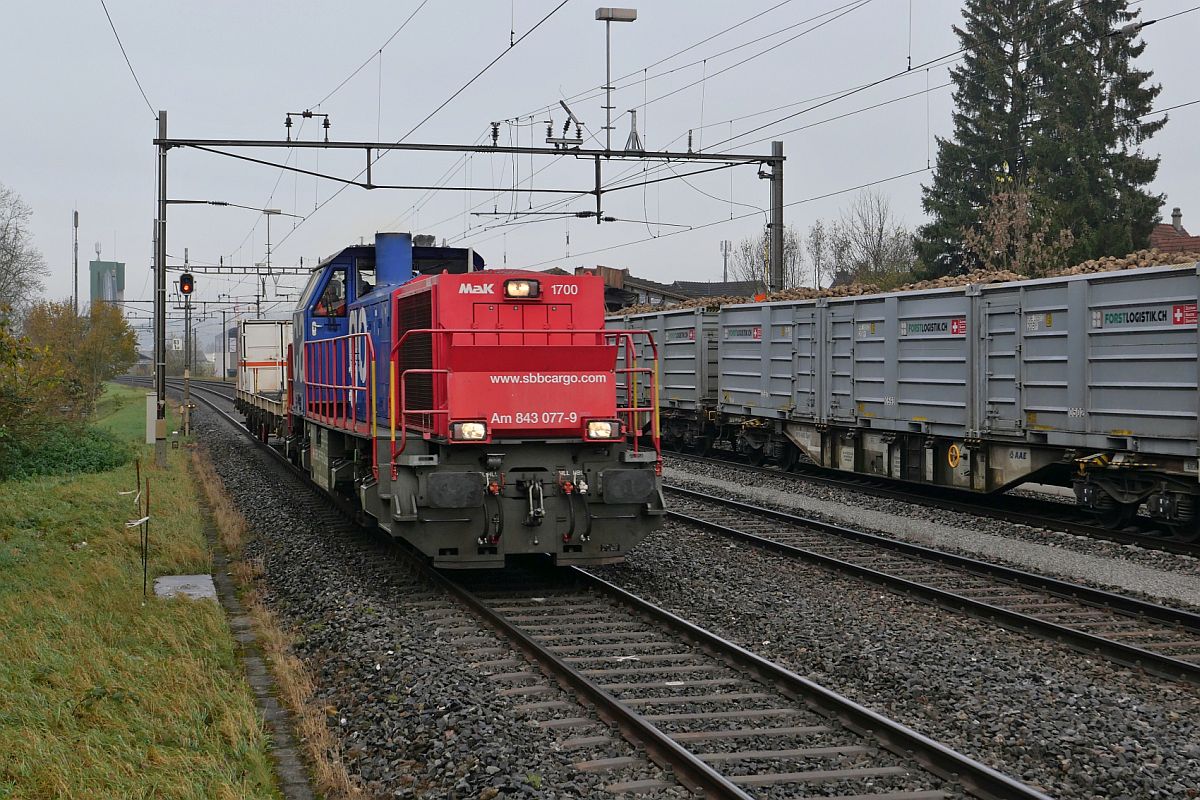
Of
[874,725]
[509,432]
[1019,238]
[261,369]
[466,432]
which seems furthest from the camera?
[1019,238]

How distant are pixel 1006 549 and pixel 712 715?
277 inches

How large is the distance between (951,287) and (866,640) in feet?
28.9

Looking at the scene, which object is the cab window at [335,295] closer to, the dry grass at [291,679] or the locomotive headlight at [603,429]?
the dry grass at [291,679]

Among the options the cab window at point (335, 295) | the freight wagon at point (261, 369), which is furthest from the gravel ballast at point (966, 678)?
the freight wagon at point (261, 369)

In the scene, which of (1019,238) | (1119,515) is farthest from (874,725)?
(1019,238)

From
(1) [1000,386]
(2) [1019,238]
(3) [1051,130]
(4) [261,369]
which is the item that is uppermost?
(3) [1051,130]

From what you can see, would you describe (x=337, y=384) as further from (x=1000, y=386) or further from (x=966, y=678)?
(x=1000, y=386)

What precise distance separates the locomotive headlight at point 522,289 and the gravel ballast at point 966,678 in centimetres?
286

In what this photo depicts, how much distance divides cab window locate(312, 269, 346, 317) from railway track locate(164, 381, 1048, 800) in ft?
20.1

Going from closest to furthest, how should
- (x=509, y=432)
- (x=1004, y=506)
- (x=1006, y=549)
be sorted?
1. (x=509, y=432)
2. (x=1006, y=549)
3. (x=1004, y=506)

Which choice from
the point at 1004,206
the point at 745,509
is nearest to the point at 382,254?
the point at 745,509

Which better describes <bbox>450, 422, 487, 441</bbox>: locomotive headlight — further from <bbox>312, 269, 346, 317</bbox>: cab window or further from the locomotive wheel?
the locomotive wheel

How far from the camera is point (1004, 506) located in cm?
1556

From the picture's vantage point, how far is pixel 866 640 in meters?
7.93
